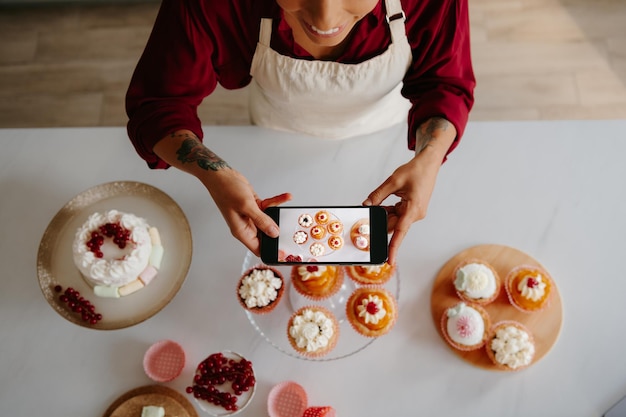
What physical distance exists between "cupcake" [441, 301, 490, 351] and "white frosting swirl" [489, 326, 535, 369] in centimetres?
4

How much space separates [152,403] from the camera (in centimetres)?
134

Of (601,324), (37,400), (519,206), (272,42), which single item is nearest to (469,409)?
(601,324)

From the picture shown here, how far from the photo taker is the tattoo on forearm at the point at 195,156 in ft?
3.92

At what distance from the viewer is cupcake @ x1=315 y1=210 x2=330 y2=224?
4.01 ft

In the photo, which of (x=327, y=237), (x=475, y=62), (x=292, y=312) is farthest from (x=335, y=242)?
(x=475, y=62)

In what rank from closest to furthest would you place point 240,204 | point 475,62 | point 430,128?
point 240,204 → point 430,128 → point 475,62

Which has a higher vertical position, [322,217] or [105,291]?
[322,217]

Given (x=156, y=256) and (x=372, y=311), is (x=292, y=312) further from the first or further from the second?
(x=156, y=256)

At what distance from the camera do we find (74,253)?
140 cm

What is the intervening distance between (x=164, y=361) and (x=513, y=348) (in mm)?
949

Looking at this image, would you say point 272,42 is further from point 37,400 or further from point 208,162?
point 37,400

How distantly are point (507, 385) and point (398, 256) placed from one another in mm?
452

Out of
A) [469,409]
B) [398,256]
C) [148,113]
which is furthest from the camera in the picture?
[398,256]

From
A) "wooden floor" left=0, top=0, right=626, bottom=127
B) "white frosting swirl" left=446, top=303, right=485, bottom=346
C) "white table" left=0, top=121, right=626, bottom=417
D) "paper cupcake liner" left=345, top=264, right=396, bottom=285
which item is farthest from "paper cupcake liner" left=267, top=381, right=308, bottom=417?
"wooden floor" left=0, top=0, right=626, bottom=127
